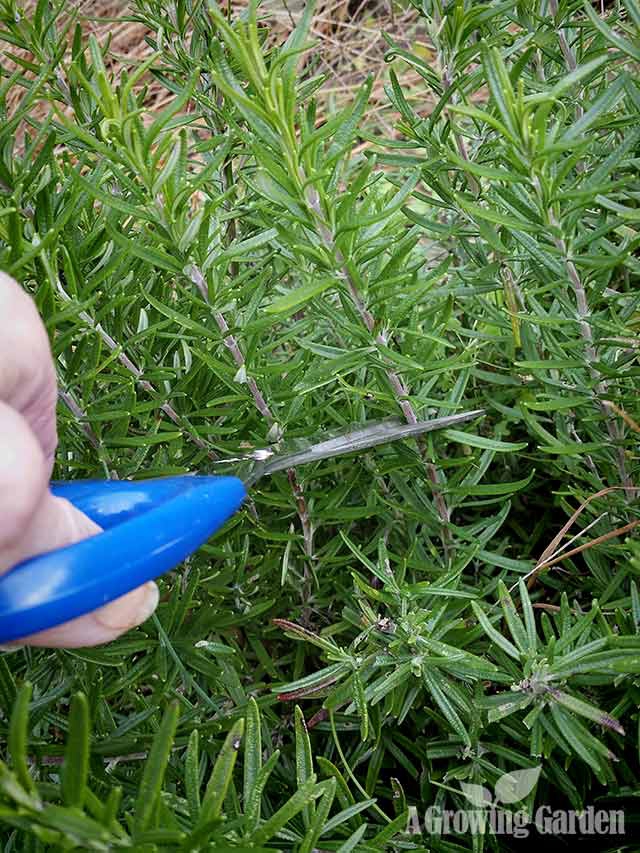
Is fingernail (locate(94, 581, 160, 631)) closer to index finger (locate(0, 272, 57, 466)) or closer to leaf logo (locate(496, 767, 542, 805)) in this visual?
index finger (locate(0, 272, 57, 466))

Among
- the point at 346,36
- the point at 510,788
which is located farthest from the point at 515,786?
the point at 346,36

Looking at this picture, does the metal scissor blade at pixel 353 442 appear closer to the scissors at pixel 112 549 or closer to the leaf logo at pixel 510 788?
the scissors at pixel 112 549

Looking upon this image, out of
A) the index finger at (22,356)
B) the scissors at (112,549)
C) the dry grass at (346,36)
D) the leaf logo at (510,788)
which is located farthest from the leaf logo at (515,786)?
the dry grass at (346,36)

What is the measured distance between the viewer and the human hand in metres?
0.40

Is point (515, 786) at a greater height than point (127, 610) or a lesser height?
lesser

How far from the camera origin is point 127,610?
1.86 ft

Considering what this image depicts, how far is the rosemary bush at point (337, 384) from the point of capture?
2.51 ft

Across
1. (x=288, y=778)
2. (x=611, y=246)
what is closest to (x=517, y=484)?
(x=611, y=246)

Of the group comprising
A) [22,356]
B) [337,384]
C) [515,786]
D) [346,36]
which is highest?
[22,356]

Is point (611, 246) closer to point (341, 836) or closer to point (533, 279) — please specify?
point (533, 279)

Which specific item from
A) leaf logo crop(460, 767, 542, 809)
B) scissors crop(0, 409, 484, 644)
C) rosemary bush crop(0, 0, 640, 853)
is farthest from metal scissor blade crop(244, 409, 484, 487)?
leaf logo crop(460, 767, 542, 809)

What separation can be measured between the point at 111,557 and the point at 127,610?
0.23ft

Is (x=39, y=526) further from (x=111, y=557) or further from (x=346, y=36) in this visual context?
(x=346, y=36)

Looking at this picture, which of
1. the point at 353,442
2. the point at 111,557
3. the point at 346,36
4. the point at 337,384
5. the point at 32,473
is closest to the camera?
the point at 32,473
